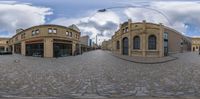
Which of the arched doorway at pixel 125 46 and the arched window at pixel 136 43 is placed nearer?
the arched doorway at pixel 125 46

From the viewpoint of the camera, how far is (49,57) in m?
14.9

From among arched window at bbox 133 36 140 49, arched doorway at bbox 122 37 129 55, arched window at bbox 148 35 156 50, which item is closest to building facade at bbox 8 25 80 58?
arched doorway at bbox 122 37 129 55

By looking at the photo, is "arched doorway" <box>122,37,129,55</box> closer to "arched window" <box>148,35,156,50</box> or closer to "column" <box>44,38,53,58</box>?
"arched window" <box>148,35,156,50</box>

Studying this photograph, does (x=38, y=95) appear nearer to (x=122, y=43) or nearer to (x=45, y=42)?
(x=45, y=42)

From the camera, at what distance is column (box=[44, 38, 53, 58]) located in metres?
14.0

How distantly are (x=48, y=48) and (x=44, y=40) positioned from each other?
5.16 ft

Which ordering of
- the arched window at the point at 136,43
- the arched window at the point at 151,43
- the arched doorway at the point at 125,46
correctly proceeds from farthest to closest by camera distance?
the arched window at the point at 151,43 < the arched window at the point at 136,43 < the arched doorway at the point at 125,46

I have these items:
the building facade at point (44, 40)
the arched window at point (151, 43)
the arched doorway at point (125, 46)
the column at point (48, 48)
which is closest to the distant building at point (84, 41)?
the building facade at point (44, 40)

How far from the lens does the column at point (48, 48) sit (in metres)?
14.0

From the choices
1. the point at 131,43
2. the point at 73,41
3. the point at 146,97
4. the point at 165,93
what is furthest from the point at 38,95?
the point at 131,43

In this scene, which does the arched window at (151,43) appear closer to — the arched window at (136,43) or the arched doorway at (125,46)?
the arched window at (136,43)

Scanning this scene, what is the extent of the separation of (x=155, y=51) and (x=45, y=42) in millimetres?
12495

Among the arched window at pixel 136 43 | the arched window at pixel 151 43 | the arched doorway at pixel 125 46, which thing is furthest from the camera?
the arched window at pixel 151 43

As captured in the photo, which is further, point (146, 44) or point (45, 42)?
point (146, 44)
